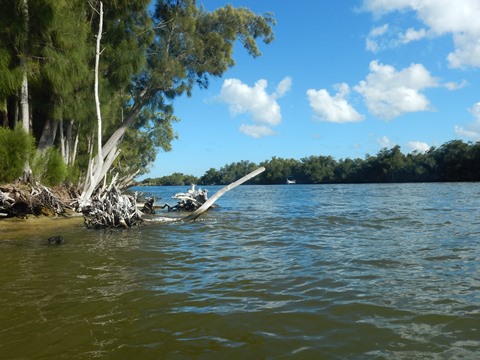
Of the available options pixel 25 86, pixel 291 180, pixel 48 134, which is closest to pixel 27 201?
pixel 25 86

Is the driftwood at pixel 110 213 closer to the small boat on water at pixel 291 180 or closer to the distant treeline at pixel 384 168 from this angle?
the distant treeline at pixel 384 168

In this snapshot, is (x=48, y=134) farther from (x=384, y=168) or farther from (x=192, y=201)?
(x=384, y=168)

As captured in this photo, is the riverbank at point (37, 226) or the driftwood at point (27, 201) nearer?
the riverbank at point (37, 226)

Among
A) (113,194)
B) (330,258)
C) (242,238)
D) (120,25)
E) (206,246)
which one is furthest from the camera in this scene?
(120,25)

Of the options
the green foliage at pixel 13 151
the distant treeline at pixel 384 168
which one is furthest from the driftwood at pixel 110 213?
the distant treeline at pixel 384 168

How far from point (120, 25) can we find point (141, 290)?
19.0 m

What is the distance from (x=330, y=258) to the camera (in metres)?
7.84

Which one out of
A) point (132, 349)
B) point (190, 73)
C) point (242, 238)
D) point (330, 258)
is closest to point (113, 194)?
point (242, 238)

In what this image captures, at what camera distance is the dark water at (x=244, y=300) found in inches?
143

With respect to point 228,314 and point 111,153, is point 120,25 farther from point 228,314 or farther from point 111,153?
point 228,314

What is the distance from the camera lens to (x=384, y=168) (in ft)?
384

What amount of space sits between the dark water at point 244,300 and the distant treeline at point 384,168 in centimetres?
6377

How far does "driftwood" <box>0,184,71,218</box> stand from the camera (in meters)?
15.5

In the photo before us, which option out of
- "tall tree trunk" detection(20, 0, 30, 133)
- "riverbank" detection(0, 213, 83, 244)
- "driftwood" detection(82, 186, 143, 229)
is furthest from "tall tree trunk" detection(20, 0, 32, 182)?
"driftwood" detection(82, 186, 143, 229)
